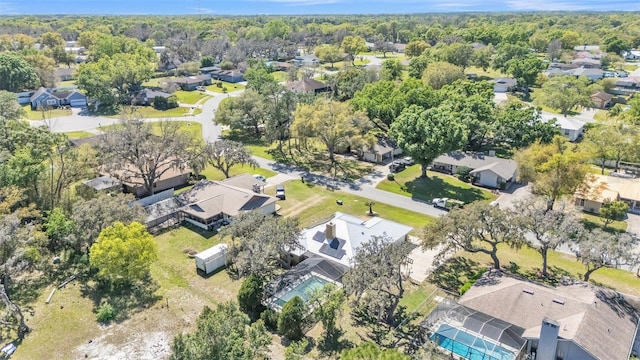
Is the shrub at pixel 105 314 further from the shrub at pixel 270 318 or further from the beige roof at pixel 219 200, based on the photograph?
the beige roof at pixel 219 200

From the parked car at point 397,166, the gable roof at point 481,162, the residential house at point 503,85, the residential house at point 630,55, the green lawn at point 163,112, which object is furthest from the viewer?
the residential house at point 630,55

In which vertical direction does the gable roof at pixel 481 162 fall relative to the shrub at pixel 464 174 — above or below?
above

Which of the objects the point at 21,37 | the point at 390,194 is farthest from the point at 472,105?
the point at 21,37

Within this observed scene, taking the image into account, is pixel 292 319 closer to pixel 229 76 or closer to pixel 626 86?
pixel 229 76

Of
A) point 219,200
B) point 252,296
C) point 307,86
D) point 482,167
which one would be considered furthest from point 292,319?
point 307,86

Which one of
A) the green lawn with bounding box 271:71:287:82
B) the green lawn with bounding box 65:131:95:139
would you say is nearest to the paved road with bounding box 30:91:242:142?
the green lawn with bounding box 65:131:95:139

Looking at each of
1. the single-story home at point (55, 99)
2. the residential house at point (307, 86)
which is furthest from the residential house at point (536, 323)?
the single-story home at point (55, 99)
